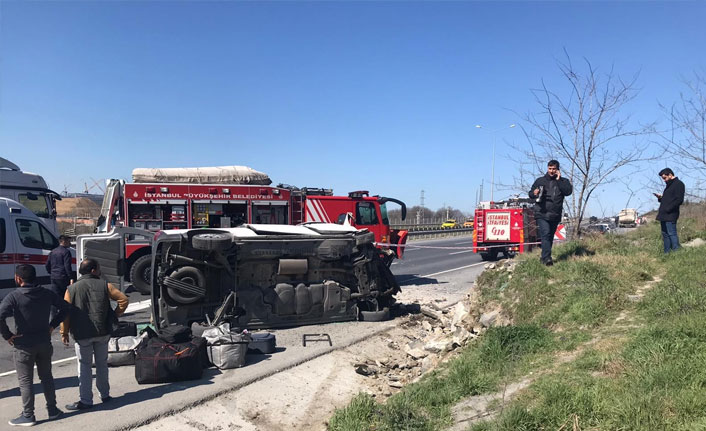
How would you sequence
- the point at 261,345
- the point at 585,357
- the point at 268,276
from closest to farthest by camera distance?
the point at 585,357
the point at 261,345
the point at 268,276

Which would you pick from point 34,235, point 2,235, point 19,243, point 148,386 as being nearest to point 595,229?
point 148,386

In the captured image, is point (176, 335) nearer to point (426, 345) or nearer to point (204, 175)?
point (426, 345)

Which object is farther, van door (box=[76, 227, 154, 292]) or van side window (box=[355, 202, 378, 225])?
van side window (box=[355, 202, 378, 225])

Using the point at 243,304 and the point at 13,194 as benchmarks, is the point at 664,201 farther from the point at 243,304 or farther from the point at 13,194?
the point at 13,194

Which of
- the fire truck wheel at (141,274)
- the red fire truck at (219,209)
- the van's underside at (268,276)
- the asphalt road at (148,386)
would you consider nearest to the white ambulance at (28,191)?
the red fire truck at (219,209)

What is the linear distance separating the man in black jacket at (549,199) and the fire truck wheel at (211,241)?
5251 millimetres

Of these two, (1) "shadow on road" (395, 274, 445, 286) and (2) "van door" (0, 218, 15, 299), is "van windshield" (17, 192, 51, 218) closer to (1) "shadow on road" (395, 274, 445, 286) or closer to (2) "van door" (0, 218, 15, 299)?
(2) "van door" (0, 218, 15, 299)

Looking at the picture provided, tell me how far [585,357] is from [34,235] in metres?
11.3

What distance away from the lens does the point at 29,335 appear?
4891mm

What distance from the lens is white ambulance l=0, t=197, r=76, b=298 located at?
10.3 metres

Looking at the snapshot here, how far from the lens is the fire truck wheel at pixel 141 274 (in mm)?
11797

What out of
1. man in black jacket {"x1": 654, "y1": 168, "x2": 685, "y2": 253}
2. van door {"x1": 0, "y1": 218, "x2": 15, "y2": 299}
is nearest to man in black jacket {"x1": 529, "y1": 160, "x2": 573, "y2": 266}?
man in black jacket {"x1": 654, "y1": 168, "x2": 685, "y2": 253}

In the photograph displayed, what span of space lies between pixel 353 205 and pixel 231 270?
6787mm

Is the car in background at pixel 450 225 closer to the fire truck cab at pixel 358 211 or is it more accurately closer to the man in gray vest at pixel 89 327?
the fire truck cab at pixel 358 211
